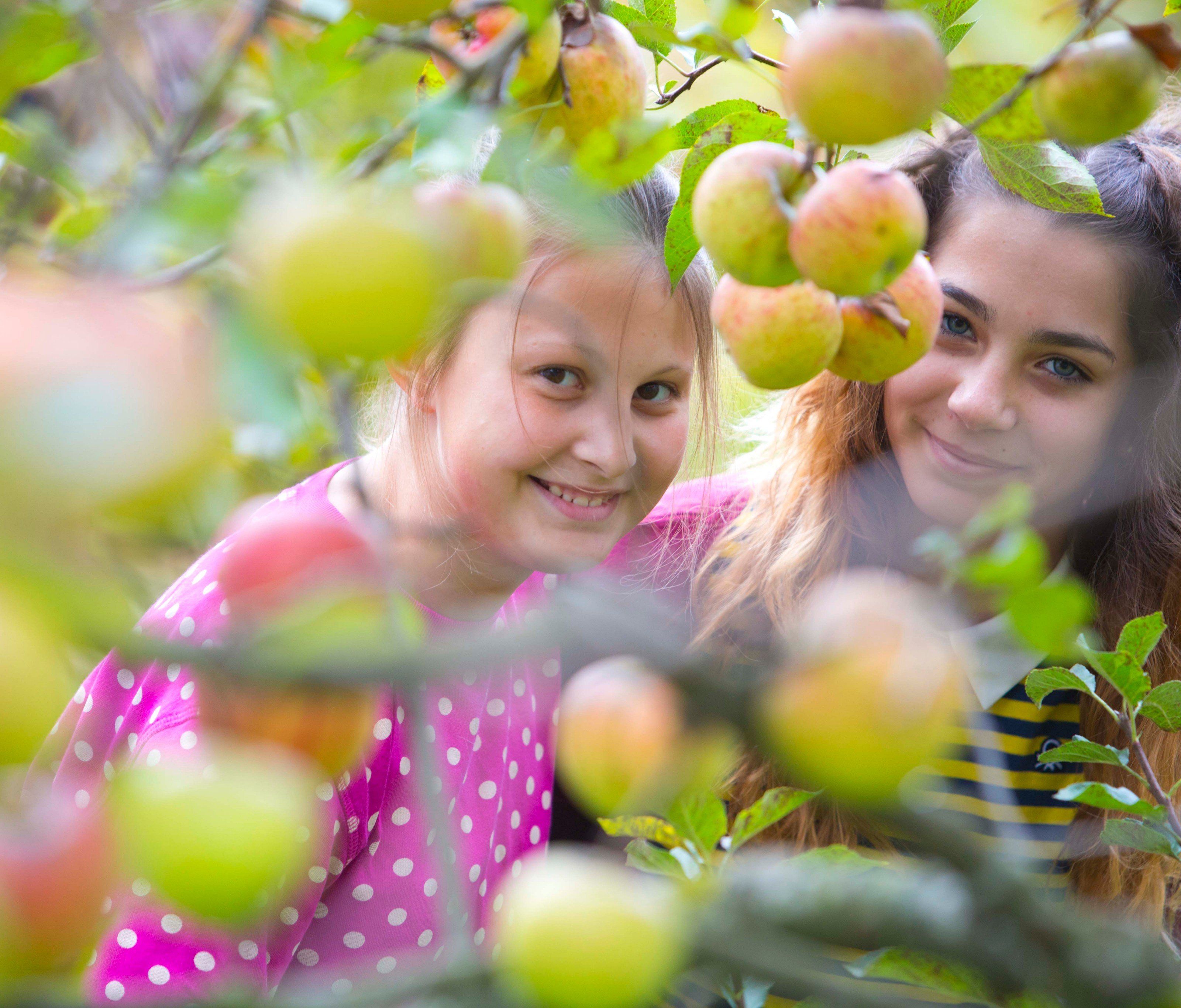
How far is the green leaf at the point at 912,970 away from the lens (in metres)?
0.44

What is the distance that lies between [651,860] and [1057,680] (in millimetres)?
336

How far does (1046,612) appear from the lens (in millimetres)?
209

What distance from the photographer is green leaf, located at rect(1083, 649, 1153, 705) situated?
66cm

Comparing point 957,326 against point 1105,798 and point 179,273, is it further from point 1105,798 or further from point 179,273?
point 179,273

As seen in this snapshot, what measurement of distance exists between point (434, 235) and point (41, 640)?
0.12m

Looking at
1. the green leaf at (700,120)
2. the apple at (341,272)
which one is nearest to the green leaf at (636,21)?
the green leaf at (700,120)

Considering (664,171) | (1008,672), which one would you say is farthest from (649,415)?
(1008,672)

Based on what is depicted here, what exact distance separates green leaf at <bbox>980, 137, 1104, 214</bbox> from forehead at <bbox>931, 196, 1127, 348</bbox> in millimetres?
694

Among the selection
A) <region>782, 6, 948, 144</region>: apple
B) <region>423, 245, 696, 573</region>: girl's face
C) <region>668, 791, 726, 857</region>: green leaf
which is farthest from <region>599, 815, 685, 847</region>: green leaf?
<region>423, 245, 696, 573</region>: girl's face

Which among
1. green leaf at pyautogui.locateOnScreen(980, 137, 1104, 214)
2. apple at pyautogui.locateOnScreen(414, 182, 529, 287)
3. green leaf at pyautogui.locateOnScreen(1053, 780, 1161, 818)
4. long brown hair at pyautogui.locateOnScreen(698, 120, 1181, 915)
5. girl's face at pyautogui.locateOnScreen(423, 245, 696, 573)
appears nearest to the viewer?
apple at pyautogui.locateOnScreen(414, 182, 529, 287)

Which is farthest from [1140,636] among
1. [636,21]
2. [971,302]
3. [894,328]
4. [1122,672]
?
[971,302]

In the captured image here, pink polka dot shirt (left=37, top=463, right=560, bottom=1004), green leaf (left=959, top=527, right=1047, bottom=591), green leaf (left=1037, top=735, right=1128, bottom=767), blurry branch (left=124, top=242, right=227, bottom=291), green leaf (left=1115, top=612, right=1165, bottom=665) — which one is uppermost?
blurry branch (left=124, top=242, right=227, bottom=291)

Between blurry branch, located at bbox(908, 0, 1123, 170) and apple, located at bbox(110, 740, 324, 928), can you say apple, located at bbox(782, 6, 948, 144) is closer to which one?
blurry branch, located at bbox(908, 0, 1123, 170)

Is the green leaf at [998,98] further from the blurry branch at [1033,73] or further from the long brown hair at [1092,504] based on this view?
the long brown hair at [1092,504]
